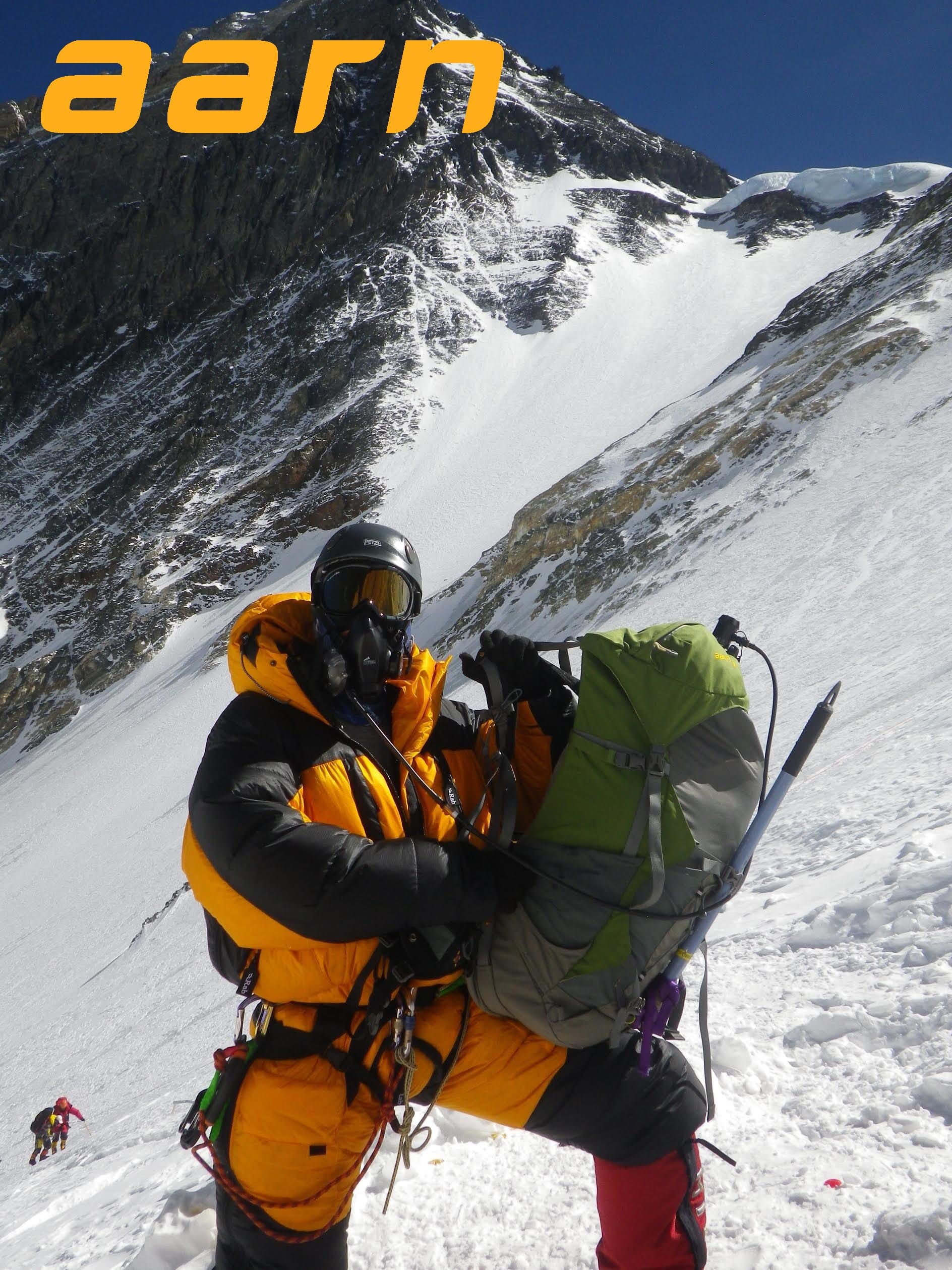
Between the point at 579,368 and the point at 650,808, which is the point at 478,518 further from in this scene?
the point at 650,808

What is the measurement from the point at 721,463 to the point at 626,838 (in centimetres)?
2697

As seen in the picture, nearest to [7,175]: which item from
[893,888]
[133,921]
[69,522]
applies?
[69,522]

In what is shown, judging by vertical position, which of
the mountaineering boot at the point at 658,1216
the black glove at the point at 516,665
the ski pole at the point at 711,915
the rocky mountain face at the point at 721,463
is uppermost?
the black glove at the point at 516,665

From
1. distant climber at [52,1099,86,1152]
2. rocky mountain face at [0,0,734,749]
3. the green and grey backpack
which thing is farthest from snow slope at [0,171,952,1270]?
rocky mountain face at [0,0,734,749]

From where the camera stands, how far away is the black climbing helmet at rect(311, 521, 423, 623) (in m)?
3.13

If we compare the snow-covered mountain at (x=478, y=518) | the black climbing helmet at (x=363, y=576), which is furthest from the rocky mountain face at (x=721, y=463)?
the black climbing helmet at (x=363, y=576)

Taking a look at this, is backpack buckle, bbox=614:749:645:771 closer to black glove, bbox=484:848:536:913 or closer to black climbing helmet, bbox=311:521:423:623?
black glove, bbox=484:848:536:913

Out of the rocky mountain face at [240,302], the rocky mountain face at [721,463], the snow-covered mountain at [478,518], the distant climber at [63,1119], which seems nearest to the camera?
the snow-covered mountain at [478,518]

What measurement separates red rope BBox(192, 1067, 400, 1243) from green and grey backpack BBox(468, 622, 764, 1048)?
42 cm

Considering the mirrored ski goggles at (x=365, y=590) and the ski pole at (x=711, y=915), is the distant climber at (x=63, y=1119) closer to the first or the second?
the mirrored ski goggles at (x=365, y=590)

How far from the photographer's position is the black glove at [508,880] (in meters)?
2.59

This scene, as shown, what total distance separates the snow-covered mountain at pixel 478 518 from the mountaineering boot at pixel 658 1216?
0.33 metres

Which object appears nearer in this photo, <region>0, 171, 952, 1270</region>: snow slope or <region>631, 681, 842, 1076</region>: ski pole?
<region>631, 681, 842, 1076</region>: ski pole

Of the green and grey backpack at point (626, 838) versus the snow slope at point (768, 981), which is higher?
the green and grey backpack at point (626, 838)
